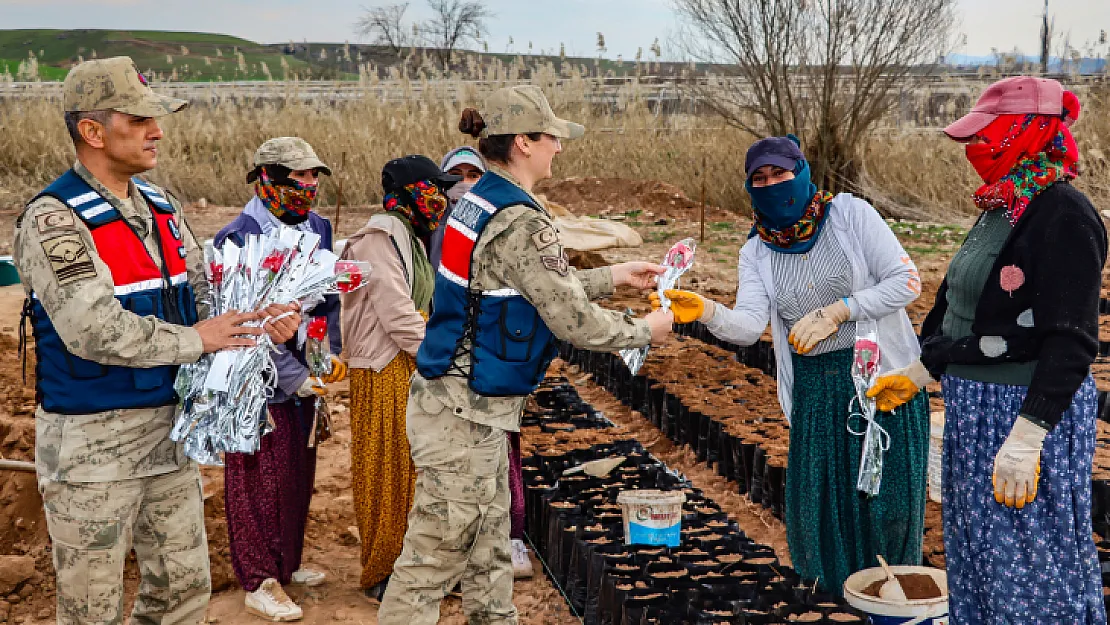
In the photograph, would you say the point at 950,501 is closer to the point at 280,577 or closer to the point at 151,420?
the point at 151,420

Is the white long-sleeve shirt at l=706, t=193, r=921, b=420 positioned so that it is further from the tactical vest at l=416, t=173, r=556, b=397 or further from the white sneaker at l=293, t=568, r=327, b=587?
the white sneaker at l=293, t=568, r=327, b=587

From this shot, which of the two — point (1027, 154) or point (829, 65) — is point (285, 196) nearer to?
point (1027, 154)

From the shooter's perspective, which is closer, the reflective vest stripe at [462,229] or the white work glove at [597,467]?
the reflective vest stripe at [462,229]

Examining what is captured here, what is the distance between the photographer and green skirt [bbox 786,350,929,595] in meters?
3.55

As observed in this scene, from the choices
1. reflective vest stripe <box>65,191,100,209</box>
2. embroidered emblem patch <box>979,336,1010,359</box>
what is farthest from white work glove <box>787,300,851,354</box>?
reflective vest stripe <box>65,191,100,209</box>

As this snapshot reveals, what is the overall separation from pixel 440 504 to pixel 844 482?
142cm

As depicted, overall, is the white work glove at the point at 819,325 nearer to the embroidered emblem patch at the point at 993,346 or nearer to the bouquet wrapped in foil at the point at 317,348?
the embroidered emblem patch at the point at 993,346

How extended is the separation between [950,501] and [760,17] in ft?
37.9

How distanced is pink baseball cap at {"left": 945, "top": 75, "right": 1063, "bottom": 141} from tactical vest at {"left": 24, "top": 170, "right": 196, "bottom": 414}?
2151 millimetres

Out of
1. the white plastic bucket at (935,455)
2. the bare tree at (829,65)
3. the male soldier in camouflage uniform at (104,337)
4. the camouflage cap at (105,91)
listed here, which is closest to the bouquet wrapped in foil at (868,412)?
the white plastic bucket at (935,455)

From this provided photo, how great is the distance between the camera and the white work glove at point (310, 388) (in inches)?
159

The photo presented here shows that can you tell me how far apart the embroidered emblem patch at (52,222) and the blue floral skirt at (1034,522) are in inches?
94.8

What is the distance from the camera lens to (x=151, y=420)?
288cm

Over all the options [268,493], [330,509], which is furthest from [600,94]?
[268,493]
